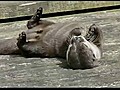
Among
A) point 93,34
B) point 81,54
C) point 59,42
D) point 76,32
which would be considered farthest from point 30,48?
point 81,54

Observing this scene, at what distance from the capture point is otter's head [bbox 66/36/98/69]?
A: 3164 millimetres

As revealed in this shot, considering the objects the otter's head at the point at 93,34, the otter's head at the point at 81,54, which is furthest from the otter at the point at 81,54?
the otter's head at the point at 93,34

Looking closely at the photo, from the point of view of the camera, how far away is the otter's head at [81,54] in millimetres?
3164

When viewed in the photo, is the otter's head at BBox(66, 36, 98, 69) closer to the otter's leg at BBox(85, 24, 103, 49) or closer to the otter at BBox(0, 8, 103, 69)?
the otter at BBox(0, 8, 103, 69)

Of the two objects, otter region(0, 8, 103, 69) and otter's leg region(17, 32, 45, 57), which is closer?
otter region(0, 8, 103, 69)

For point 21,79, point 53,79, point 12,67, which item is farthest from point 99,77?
point 12,67

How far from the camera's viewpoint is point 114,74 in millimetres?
3123

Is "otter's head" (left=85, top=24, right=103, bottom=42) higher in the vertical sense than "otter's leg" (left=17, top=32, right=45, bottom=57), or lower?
higher

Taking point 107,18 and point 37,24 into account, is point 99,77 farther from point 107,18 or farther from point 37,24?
point 107,18

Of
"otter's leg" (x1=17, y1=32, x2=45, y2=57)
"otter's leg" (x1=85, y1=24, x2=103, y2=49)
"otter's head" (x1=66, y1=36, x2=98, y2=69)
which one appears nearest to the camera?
"otter's head" (x1=66, y1=36, x2=98, y2=69)

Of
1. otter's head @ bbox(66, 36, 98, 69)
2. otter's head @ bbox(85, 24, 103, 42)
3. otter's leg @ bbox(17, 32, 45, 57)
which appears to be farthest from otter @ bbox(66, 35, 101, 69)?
otter's leg @ bbox(17, 32, 45, 57)

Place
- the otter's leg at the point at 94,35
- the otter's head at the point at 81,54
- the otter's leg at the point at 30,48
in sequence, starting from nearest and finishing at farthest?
the otter's head at the point at 81,54, the otter's leg at the point at 94,35, the otter's leg at the point at 30,48

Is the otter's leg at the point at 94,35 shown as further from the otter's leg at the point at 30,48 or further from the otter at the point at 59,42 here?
the otter's leg at the point at 30,48

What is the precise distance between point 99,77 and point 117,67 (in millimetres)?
245
